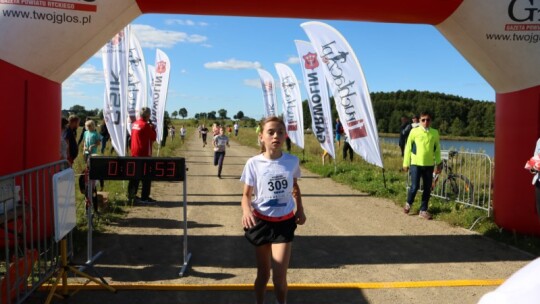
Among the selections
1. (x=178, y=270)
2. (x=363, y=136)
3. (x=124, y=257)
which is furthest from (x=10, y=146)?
(x=363, y=136)

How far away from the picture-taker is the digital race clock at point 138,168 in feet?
17.5

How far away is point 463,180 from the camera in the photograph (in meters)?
9.82

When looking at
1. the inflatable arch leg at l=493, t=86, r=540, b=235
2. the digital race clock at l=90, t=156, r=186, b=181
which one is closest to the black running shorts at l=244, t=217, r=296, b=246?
the digital race clock at l=90, t=156, r=186, b=181

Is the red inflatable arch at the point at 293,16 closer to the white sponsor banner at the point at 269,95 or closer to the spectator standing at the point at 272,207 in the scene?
the spectator standing at the point at 272,207

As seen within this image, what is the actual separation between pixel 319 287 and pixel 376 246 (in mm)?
1981

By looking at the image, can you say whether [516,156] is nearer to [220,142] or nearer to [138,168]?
[138,168]

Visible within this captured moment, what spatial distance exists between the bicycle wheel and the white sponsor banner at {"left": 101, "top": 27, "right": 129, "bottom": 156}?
7545 mm

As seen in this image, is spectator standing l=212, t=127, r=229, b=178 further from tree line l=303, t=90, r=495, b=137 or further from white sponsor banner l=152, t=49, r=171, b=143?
tree line l=303, t=90, r=495, b=137

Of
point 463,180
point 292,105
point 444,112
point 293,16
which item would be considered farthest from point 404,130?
point 444,112

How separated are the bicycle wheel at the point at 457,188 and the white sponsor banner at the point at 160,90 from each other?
31.4ft

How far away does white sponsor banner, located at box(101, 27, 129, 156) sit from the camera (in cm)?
1040

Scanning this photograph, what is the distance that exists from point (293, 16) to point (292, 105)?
13.1m

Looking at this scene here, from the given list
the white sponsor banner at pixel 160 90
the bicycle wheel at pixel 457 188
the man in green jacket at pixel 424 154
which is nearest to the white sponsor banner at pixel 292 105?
the white sponsor banner at pixel 160 90

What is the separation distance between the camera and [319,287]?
16.0ft
